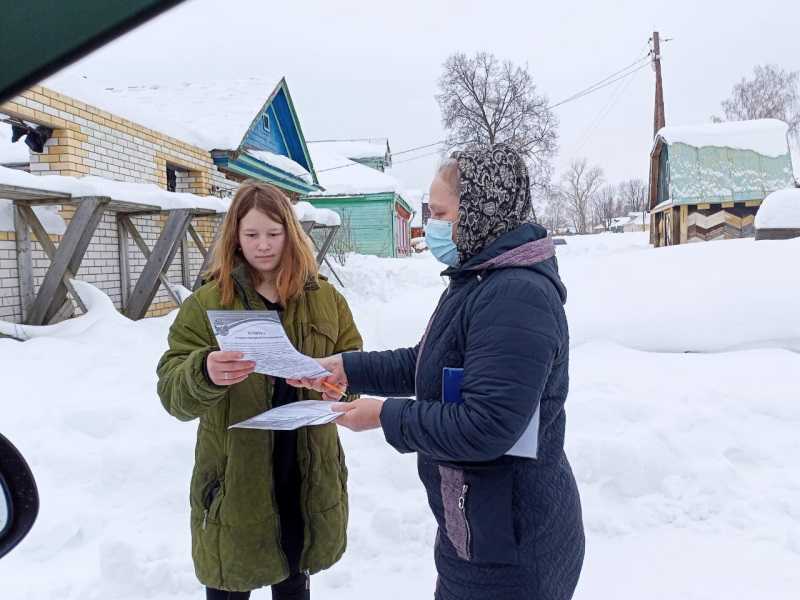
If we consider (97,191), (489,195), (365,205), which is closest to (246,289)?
(489,195)

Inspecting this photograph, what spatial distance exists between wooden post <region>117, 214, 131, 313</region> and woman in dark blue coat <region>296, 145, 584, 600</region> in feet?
25.0

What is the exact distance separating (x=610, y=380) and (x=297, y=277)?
12.6 ft

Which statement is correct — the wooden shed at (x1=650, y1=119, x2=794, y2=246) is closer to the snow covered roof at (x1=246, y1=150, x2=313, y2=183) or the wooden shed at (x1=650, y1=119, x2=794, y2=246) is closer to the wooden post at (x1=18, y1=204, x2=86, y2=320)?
the snow covered roof at (x1=246, y1=150, x2=313, y2=183)

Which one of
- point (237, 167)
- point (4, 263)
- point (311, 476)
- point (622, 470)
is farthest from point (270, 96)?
point (311, 476)

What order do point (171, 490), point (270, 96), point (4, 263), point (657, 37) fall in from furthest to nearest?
1. point (657, 37)
2. point (270, 96)
3. point (4, 263)
4. point (171, 490)

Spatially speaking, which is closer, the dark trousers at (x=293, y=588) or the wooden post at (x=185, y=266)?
the dark trousers at (x=293, y=588)

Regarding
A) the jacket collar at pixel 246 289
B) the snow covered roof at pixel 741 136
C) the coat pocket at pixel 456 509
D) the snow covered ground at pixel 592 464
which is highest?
the snow covered roof at pixel 741 136

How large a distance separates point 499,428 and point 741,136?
811 inches

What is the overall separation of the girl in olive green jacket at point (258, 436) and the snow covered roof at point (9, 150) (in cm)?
824

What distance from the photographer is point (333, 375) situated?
197 cm

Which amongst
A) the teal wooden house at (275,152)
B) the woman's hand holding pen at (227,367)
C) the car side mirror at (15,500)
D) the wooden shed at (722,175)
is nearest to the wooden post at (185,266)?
A: the teal wooden house at (275,152)

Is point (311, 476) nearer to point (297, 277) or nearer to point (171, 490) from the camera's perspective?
point (297, 277)

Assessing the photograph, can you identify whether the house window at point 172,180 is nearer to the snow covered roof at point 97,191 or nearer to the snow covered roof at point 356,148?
the snow covered roof at point 97,191

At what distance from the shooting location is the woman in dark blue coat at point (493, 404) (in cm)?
139
